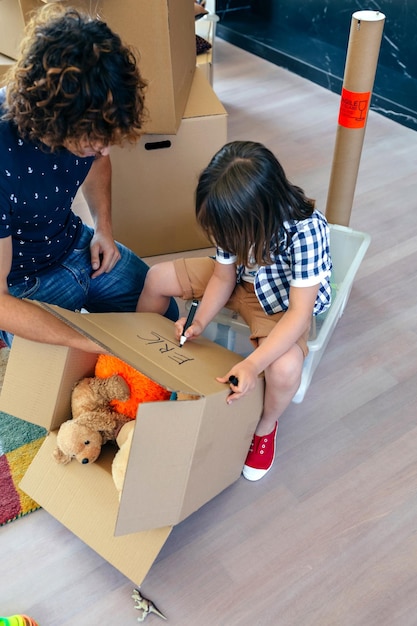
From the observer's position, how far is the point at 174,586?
0.98 meters

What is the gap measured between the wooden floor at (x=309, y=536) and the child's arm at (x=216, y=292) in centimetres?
31

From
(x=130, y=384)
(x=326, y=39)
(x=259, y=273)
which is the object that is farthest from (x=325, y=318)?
(x=326, y=39)

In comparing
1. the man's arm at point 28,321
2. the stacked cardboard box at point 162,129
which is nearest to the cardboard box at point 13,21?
the stacked cardboard box at point 162,129

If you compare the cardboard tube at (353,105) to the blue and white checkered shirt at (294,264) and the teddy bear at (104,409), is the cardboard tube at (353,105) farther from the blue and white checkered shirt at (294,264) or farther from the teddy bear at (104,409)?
the teddy bear at (104,409)

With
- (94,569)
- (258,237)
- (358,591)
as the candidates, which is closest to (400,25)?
(258,237)

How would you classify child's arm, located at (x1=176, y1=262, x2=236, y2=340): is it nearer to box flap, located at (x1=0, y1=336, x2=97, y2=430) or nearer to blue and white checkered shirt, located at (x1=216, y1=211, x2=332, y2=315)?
blue and white checkered shirt, located at (x1=216, y1=211, x2=332, y2=315)

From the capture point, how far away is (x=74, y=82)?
0.72 meters

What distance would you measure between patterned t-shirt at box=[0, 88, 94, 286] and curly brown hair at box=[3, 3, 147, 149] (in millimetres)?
94

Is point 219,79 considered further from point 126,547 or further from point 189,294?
point 126,547

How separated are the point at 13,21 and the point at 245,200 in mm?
782

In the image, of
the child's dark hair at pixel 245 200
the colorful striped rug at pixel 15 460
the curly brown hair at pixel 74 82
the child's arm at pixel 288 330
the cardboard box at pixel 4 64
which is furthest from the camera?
the cardboard box at pixel 4 64

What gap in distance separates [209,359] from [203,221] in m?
0.25

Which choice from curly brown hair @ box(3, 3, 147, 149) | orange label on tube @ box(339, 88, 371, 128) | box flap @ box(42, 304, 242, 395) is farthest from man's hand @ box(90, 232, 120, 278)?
orange label on tube @ box(339, 88, 371, 128)

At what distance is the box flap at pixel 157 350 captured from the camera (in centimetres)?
82
